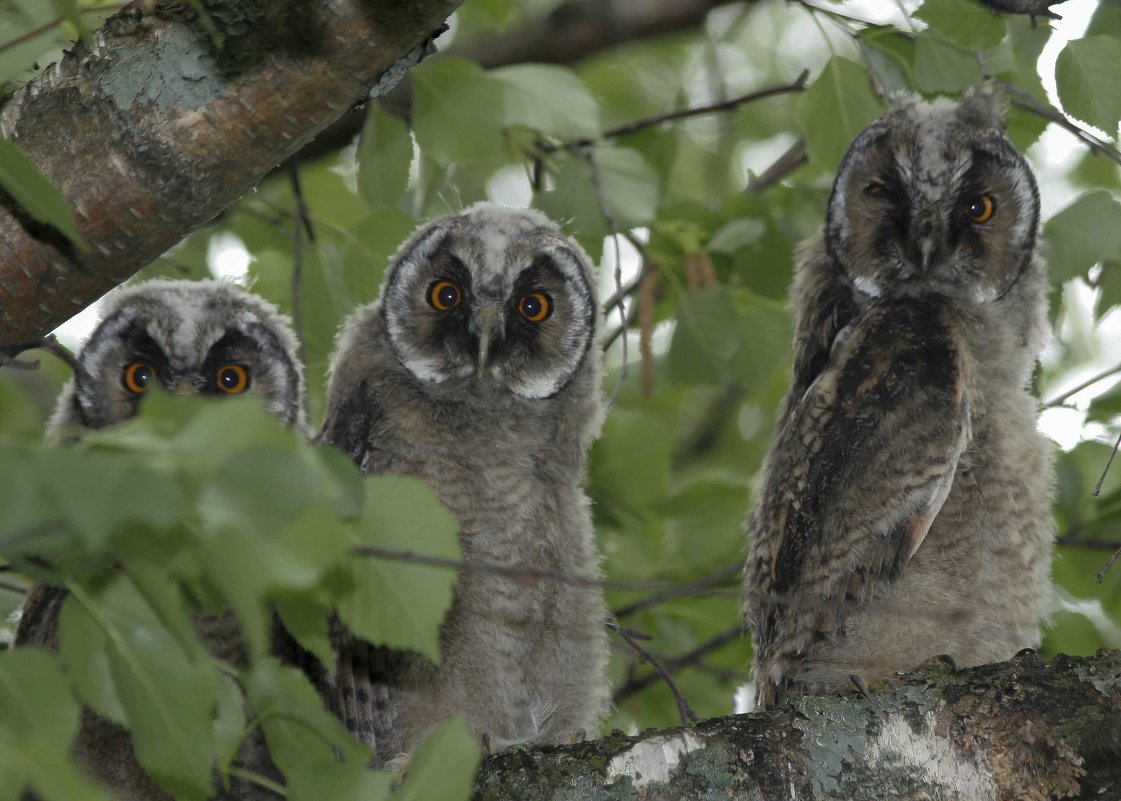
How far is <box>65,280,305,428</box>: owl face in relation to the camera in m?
3.42

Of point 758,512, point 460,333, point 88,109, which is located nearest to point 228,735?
point 88,109

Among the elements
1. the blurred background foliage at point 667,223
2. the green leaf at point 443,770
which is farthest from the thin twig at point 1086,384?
the green leaf at point 443,770

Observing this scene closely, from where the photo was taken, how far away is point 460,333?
10.8 feet

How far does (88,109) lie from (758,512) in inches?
78.4

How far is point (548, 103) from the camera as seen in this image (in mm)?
3006

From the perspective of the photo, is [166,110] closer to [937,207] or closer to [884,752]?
[884,752]

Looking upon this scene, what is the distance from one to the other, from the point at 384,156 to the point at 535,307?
1.91ft

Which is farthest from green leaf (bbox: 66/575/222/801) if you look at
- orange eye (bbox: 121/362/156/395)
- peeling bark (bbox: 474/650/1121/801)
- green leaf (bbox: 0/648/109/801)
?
orange eye (bbox: 121/362/156/395)

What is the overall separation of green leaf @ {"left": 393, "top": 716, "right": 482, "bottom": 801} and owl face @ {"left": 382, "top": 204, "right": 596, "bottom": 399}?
166 centimetres

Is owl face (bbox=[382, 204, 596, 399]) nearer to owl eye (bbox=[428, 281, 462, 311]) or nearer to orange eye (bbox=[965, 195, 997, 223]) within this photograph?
owl eye (bbox=[428, 281, 462, 311])

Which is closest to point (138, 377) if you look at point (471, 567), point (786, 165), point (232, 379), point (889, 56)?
point (232, 379)

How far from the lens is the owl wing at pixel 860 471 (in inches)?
116

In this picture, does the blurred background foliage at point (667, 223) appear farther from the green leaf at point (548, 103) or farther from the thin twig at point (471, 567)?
the thin twig at point (471, 567)

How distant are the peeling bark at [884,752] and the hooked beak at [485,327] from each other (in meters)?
1.22
